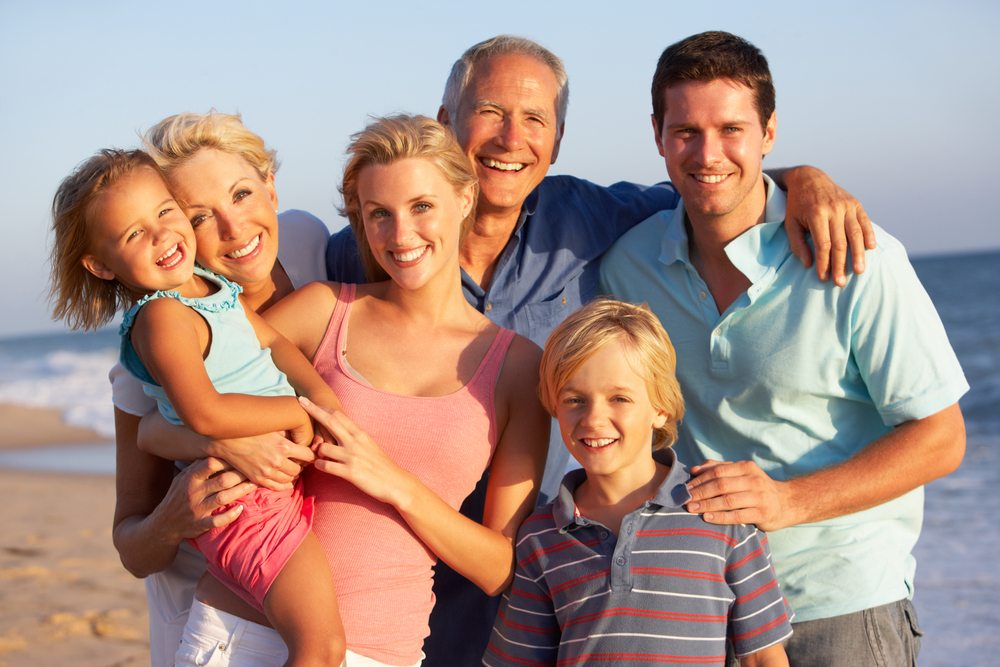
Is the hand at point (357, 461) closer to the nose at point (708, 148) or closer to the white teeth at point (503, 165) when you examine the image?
the white teeth at point (503, 165)

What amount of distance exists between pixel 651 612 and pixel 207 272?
1446 millimetres

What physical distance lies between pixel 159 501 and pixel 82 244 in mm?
811

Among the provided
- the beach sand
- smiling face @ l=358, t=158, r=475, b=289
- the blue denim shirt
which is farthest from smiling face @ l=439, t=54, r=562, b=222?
the beach sand

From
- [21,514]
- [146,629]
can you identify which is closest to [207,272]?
[146,629]

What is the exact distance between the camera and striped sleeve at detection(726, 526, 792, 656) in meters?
2.54

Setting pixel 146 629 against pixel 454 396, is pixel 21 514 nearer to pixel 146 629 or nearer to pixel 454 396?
pixel 146 629

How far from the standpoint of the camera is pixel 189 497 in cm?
262

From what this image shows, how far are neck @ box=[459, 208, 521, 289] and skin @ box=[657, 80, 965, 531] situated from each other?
58 cm

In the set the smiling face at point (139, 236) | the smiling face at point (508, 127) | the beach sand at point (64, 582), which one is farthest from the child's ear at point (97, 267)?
the beach sand at point (64, 582)

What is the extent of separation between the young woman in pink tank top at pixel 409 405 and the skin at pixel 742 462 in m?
0.55

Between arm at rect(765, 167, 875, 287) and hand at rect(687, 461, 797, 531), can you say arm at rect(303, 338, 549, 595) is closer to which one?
hand at rect(687, 461, 797, 531)

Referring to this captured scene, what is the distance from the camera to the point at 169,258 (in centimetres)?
262

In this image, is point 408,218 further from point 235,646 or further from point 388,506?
point 235,646

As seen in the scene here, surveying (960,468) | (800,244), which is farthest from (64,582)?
(960,468)
